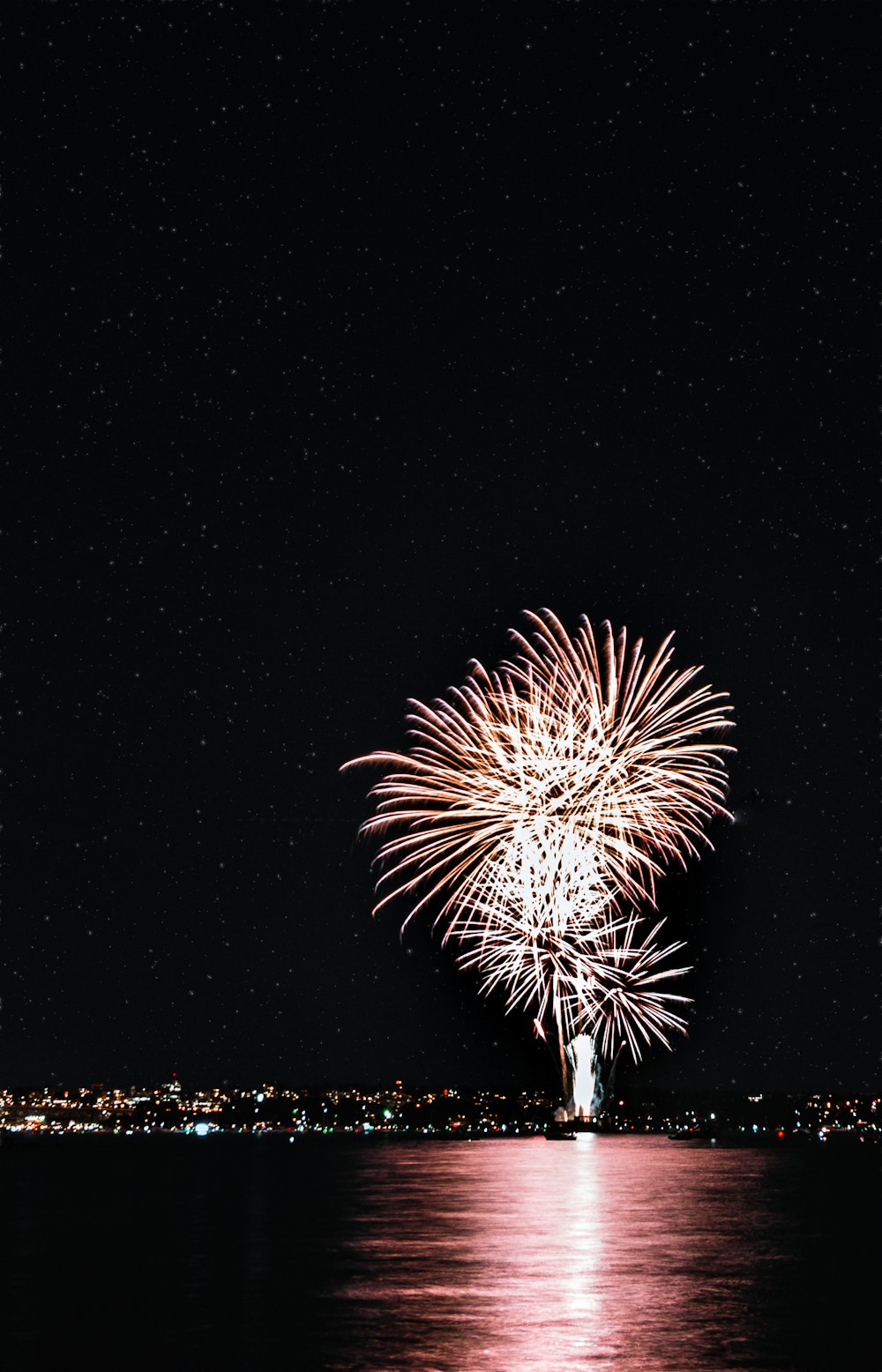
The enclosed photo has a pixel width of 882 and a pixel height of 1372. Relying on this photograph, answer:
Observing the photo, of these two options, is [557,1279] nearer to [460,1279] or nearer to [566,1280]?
[566,1280]

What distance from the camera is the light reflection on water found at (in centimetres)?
1698

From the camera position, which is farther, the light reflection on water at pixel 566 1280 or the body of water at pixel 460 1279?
the body of water at pixel 460 1279

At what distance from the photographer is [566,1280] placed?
23.5 metres

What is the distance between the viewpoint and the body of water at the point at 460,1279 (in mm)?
17422

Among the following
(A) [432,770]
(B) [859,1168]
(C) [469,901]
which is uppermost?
(A) [432,770]

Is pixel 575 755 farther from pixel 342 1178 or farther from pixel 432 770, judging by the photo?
pixel 342 1178

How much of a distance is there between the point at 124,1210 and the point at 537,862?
57.1 ft

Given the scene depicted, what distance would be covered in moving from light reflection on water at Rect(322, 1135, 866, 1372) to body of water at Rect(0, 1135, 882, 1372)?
0.21 feet

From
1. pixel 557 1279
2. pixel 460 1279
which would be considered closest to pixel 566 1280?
pixel 557 1279

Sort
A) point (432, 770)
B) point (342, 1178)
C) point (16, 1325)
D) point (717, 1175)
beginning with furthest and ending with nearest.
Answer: point (342, 1178), point (717, 1175), point (432, 770), point (16, 1325)

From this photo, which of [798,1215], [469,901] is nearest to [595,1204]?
[798,1215]

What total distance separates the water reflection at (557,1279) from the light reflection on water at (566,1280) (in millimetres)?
42

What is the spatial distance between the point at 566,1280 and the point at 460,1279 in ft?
5.06

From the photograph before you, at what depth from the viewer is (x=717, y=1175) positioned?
2682 inches
